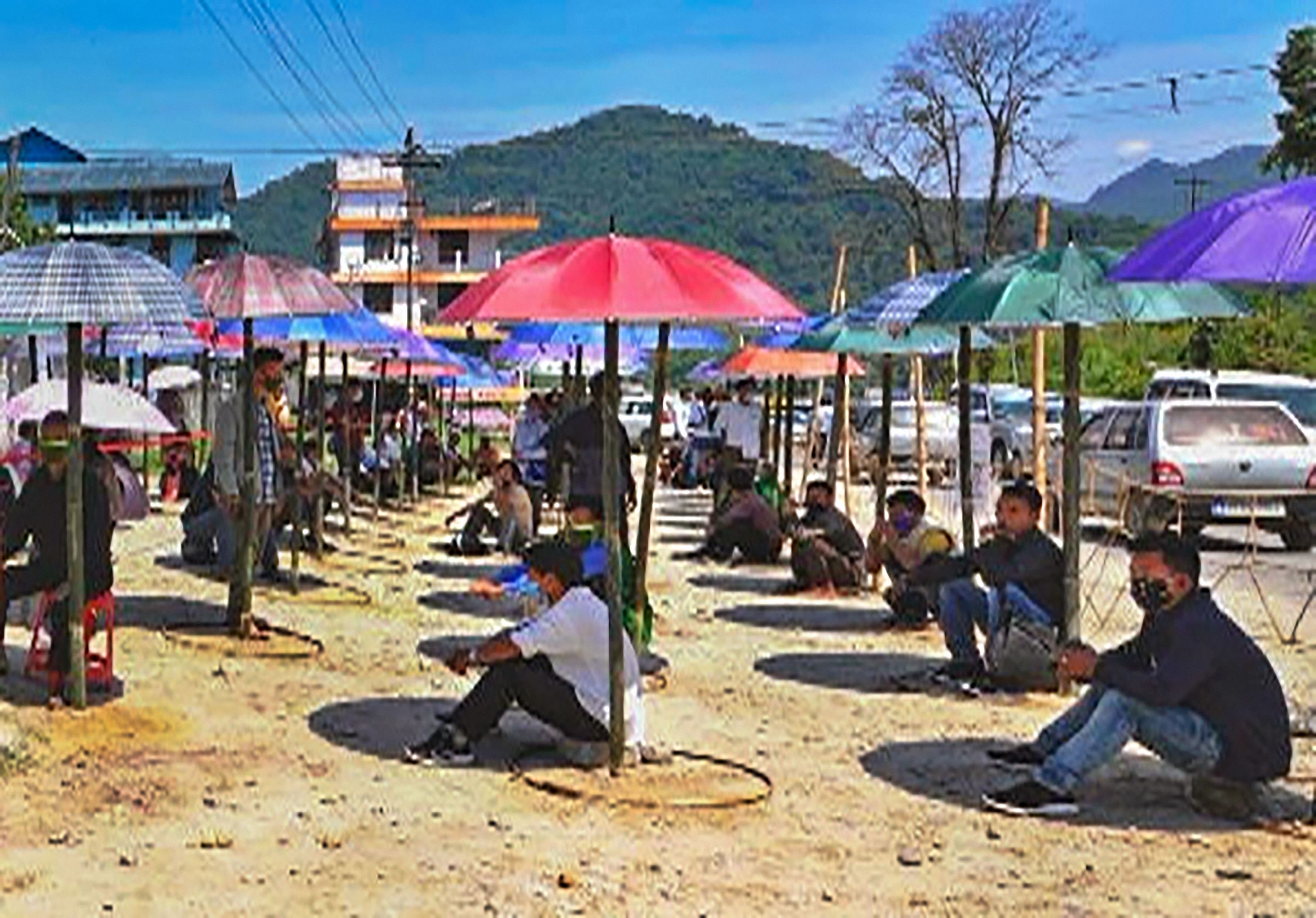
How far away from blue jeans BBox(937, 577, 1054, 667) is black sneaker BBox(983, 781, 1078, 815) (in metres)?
2.40

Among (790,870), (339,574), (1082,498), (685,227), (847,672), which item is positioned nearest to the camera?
(790,870)

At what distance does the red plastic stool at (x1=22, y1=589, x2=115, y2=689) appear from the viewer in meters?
9.17

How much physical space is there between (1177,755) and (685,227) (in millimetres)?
130159

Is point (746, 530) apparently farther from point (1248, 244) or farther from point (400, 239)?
point (400, 239)

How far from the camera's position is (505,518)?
710 inches

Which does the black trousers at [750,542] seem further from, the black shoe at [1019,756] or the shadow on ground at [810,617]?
the black shoe at [1019,756]

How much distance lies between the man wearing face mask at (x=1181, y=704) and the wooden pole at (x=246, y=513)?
18.0 ft

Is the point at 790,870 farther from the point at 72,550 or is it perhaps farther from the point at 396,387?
the point at 396,387

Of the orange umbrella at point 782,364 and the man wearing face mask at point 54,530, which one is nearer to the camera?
the man wearing face mask at point 54,530

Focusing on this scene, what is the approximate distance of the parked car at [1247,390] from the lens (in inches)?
1016

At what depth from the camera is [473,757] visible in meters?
8.19

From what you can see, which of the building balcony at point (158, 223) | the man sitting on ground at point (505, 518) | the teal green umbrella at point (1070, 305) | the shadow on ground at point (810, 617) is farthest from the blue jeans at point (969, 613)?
the building balcony at point (158, 223)

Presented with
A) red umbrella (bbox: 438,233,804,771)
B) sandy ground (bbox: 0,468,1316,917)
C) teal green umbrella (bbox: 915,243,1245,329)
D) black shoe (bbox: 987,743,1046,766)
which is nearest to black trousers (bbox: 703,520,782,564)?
sandy ground (bbox: 0,468,1316,917)

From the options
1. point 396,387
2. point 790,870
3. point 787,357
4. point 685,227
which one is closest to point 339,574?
point 787,357
